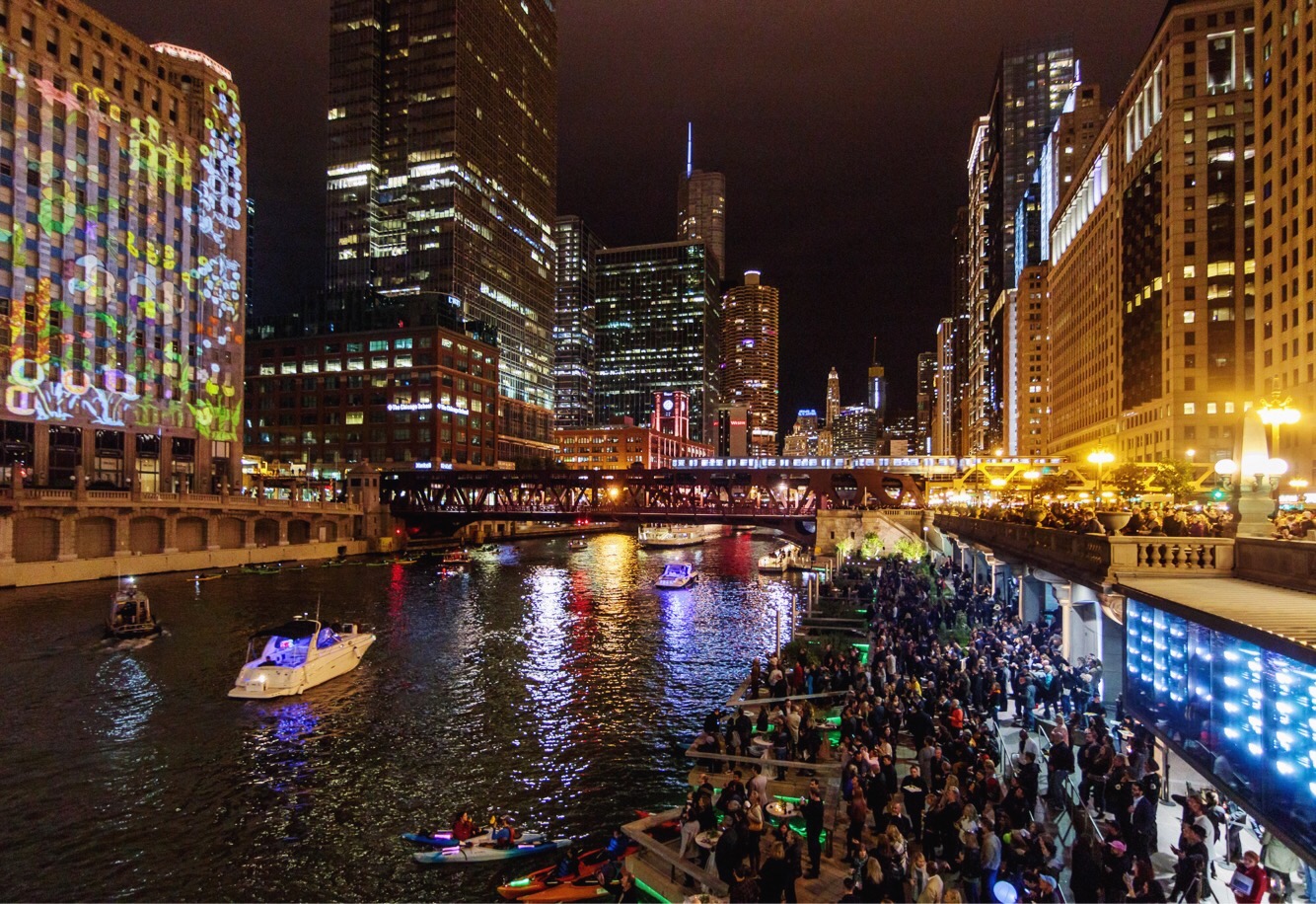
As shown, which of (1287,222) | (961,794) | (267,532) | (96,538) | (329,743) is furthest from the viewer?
(267,532)

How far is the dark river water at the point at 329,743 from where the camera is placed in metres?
20.6

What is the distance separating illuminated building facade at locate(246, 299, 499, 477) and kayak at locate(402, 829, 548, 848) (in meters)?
143

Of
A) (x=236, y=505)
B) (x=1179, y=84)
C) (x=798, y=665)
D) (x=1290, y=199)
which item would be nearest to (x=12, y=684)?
(x=798, y=665)

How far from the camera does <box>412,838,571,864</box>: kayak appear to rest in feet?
66.9

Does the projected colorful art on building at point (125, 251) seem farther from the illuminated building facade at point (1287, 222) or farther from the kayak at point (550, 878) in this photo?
the illuminated building facade at point (1287, 222)

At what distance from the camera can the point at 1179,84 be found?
99688 mm

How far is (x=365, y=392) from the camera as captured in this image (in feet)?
532

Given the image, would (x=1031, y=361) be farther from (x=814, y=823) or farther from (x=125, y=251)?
(x=814, y=823)

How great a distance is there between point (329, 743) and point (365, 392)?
14299 cm

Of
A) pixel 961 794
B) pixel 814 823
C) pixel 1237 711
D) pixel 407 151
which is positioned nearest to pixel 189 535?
pixel 814 823

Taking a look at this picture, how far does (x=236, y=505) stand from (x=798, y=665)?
79.5 meters

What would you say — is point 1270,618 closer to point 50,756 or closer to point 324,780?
point 324,780

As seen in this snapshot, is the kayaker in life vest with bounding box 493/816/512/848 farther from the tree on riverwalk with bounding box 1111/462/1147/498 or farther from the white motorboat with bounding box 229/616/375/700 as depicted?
the tree on riverwalk with bounding box 1111/462/1147/498

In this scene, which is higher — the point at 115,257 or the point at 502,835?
the point at 115,257
